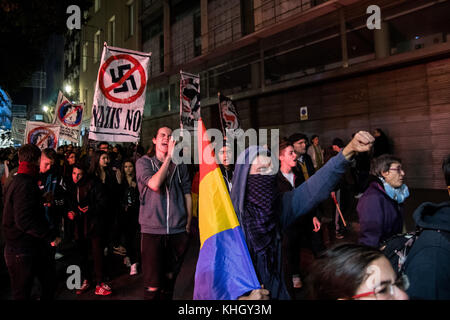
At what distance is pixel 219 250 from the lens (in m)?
1.88

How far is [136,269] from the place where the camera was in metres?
5.16

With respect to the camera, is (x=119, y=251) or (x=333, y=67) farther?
(x=333, y=67)

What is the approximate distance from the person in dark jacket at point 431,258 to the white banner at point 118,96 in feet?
13.1

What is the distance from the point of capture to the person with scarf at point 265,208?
84.1 inches

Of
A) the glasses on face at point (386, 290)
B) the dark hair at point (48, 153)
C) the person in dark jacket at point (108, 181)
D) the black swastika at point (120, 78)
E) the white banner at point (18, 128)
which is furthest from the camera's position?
the white banner at point (18, 128)

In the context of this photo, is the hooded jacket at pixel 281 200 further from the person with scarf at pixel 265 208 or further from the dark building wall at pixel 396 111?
the dark building wall at pixel 396 111

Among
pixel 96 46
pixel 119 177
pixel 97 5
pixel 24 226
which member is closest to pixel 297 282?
pixel 24 226

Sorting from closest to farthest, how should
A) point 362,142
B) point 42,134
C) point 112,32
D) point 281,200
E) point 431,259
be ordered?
point 431,259 → point 362,142 → point 281,200 → point 42,134 → point 112,32

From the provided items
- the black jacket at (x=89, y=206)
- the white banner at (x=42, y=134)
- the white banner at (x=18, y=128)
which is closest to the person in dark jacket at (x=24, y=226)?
the black jacket at (x=89, y=206)

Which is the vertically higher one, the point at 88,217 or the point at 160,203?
the point at 160,203

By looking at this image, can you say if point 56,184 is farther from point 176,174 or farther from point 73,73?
point 73,73

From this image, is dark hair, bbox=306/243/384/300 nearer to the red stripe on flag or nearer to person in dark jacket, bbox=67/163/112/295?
the red stripe on flag

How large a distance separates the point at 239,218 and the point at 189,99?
259 inches

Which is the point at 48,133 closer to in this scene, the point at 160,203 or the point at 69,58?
the point at 160,203
